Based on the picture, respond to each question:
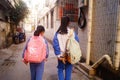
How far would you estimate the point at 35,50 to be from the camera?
484 centimetres

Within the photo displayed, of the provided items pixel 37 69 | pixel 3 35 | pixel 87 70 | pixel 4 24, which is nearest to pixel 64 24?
pixel 37 69

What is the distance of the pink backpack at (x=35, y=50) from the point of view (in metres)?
4.83

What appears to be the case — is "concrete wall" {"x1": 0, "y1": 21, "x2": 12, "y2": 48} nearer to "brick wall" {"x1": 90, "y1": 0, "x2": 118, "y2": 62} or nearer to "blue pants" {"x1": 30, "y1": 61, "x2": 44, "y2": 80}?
"brick wall" {"x1": 90, "y1": 0, "x2": 118, "y2": 62}

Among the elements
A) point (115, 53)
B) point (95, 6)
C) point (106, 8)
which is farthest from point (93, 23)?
point (115, 53)

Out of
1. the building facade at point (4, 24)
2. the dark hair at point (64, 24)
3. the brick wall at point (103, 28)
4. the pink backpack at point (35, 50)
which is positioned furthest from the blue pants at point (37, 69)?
the building facade at point (4, 24)

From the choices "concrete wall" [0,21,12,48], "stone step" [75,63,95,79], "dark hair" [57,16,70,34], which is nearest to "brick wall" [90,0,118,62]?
"stone step" [75,63,95,79]

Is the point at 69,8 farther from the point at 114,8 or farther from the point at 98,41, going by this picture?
the point at 114,8

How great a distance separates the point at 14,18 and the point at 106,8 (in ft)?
56.1

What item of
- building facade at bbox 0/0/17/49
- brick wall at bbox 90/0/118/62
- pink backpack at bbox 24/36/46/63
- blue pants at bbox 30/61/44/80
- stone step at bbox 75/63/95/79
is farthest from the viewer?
building facade at bbox 0/0/17/49

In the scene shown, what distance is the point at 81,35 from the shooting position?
370 inches

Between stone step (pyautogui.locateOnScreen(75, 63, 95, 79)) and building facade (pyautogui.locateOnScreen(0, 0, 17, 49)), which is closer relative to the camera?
stone step (pyautogui.locateOnScreen(75, 63, 95, 79))

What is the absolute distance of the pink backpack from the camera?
190 inches

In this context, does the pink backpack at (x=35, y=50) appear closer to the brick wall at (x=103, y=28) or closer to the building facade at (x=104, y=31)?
the building facade at (x=104, y=31)

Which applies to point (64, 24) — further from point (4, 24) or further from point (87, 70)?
point (4, 24)
